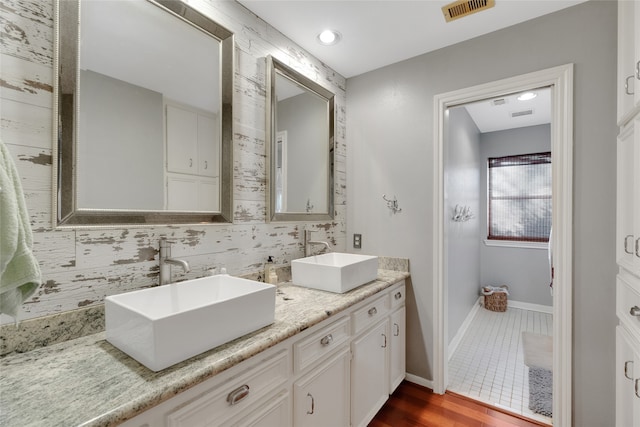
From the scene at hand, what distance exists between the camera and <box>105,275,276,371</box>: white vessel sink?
84cm

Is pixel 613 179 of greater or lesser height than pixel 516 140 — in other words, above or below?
below

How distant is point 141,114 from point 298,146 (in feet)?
3.32

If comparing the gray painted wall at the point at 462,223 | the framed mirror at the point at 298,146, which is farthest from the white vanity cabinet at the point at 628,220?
the framed mirror at the point at 298,146

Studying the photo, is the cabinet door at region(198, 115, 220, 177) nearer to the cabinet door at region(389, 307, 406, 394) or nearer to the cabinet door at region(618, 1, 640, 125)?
the cabinet door at region(389, 307, 406, 394)

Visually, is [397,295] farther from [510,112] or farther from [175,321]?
[510,112]

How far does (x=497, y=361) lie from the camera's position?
2584 millimetres

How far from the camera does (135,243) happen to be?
125 cm

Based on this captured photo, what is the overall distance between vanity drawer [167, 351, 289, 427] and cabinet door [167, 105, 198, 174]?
944mm

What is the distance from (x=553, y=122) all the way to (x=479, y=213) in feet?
8.63

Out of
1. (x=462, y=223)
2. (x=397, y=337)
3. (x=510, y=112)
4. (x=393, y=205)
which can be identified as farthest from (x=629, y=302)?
(x=510, y=112)

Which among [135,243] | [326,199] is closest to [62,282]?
[135,243]

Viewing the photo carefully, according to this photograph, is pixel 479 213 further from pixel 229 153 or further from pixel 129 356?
pixel 129 356

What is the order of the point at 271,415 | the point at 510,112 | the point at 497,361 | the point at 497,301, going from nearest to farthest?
the point at 271,415 < the point at 497,361 < the point at 510,112 < the point at 497,301

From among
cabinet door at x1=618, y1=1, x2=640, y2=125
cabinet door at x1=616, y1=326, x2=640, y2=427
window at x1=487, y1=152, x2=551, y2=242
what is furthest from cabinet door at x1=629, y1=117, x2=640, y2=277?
window at x1=487, y1=152, x2=551, y2=242
